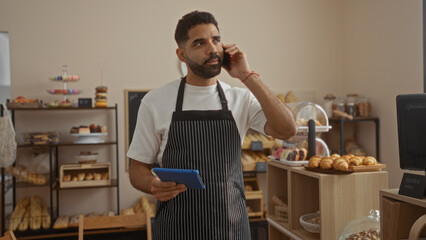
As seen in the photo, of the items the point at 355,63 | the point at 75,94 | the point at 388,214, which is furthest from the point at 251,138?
the point at 388,214

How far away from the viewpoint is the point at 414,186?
1.45 m

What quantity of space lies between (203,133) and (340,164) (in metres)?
0.99

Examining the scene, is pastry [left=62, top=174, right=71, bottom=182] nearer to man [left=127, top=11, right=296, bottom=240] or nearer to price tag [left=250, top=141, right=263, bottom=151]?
price tag [left=250, top=141, right=263, bottom=151]

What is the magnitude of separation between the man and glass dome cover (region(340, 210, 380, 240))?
0.78 meters

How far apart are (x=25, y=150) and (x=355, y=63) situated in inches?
153

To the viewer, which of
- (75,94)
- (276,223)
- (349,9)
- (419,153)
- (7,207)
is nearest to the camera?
(419,153)

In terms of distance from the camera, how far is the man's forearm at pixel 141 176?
1449mm

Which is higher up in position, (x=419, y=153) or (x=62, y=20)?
(x=62, y=20)

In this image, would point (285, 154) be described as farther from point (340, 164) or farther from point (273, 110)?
point (273, 110)

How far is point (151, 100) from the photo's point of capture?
4.96 ft

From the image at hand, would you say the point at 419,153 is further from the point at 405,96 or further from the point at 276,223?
the point at 276,223

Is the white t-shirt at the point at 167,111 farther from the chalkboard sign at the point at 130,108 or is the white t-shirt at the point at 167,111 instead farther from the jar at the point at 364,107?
the jar at the point at 364,107

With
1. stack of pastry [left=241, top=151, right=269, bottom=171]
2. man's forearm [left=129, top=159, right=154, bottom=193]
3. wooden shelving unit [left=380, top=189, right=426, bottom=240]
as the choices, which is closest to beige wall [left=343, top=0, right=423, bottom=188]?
stack of pastry [left=241, top=151, right=269, bottom=171]

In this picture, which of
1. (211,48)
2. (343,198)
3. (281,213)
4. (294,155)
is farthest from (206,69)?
(281,213)
